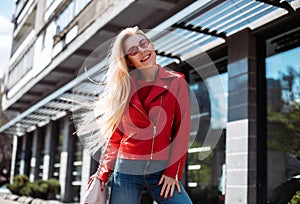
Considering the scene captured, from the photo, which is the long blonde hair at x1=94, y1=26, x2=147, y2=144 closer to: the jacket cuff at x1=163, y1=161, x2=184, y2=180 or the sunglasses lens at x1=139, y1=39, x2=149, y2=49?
the sunglasses lens at x1=139, y1=39, x2=149, y2=49

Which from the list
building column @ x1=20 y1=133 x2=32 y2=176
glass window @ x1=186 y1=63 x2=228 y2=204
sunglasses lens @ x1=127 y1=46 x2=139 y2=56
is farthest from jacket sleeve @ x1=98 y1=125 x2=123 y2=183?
building column @ x1=20 y1=133 x2=32 y2=176

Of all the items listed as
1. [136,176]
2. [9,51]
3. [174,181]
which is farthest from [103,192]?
[9,51]

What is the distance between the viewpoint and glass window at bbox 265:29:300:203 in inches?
302

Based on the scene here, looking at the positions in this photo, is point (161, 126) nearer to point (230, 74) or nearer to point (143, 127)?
point (143, 127)

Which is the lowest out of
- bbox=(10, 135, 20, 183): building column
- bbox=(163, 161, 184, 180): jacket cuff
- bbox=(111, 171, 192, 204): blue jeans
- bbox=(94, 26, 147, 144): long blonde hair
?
bbox=(111, 171, 192, 204): blue jeans

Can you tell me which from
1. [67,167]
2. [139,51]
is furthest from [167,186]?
[67,167]

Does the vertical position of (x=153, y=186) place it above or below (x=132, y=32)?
below

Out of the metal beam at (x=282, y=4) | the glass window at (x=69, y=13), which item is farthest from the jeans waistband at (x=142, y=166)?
the glass window at (x=69, y=13)

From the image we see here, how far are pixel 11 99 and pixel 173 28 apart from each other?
45.2 ft

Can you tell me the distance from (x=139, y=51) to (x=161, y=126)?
0.43 m

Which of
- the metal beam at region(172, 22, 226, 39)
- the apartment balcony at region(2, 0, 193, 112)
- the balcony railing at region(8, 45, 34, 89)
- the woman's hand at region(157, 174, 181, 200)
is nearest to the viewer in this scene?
the woman's hand at region(157, 174, 181, 200)

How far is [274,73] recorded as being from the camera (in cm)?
820

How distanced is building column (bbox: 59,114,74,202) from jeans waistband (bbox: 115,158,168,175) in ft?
44.0

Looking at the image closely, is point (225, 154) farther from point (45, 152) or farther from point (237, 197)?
point (45, 152)
